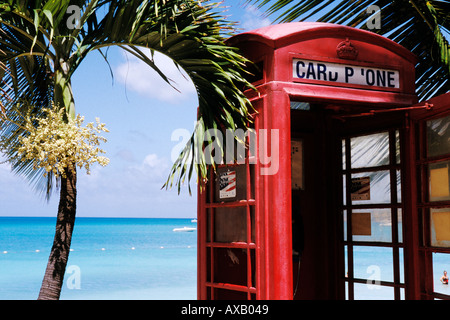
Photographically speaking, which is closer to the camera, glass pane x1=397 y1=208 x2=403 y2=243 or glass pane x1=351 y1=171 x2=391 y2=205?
glass pane x1=397 y1=208 x2=403 y2=243

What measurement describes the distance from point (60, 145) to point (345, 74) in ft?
8.17

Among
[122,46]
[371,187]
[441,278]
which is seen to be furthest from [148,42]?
[441,278]

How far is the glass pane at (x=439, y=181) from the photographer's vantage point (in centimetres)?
469

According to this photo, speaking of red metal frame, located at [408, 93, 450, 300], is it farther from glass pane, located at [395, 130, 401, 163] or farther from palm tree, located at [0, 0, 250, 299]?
palm tree, located at [0, 0, 250, 299]

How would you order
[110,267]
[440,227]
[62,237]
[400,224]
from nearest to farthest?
1. [440,227]
2. [400,224]
3. [62,237]
4. [110,267]

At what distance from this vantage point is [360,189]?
5.68 m

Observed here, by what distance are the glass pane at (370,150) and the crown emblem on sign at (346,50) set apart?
34.9 inches

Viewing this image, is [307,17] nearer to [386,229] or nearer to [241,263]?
[386,229]

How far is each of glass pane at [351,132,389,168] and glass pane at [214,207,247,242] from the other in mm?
1429

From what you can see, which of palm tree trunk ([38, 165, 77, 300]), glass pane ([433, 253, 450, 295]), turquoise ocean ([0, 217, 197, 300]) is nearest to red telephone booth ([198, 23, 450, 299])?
glass pane ([433, 253, 450, 295])

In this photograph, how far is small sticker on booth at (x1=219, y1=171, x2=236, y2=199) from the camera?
5098mm

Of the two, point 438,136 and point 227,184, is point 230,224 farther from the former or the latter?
point 438,136

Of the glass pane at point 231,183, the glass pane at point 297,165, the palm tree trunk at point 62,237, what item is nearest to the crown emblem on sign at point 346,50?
the glass pane at point 297,165

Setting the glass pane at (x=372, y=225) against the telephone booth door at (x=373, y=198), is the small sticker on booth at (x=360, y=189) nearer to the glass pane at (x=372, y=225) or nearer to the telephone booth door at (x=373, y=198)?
Answer: the telephone booth door at (x=373, y=198)
